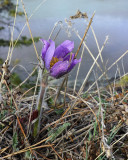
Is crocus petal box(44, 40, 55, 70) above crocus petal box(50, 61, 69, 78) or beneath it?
above

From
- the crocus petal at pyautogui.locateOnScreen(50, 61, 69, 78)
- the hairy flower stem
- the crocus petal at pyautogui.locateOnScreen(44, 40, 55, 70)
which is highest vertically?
the crocus petal at pyautogui.locateOnScreen(44, 40, 55, 70)

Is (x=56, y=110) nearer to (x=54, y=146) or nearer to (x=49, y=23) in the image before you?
(x=54, y=146)

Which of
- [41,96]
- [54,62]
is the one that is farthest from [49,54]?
[41,96]

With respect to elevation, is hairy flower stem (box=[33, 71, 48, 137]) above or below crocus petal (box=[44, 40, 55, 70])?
below

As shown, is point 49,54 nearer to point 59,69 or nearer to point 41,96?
point 59,69

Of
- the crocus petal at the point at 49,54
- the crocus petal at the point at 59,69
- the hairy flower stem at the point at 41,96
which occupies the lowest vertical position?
the hairy flower stem at the point at 41,96

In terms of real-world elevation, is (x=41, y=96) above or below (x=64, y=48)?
below

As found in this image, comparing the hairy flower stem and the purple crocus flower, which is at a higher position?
the purple crocus flower

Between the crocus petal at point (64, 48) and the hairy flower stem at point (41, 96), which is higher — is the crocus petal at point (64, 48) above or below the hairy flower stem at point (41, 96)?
above
